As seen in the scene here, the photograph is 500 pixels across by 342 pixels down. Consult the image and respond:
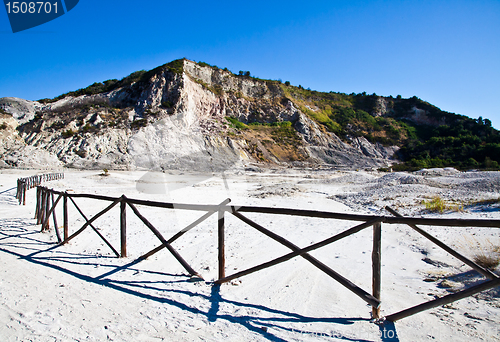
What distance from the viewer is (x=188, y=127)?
140 ft

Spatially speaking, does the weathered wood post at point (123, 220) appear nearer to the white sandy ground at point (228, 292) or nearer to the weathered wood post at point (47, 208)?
the white sandy ground at point (228, 292)

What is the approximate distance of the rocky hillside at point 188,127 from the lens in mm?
31938

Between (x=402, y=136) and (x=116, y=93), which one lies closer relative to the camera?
(x=116, y=93)

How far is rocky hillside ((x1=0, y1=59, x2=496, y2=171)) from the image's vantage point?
3194cm

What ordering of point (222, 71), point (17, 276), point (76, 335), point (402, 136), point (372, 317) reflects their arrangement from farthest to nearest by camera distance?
1. point (402, 136)
2. point (222, 71)
3. point (17, 276)
4. point (372, 317)
5. point (76, 335)

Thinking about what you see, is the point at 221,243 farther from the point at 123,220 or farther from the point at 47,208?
the point at 47,208

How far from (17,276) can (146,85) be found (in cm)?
→ 4551

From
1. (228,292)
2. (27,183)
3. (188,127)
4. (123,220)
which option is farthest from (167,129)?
(228,292)

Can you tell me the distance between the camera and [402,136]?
213 ft

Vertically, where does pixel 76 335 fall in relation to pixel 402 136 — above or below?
below

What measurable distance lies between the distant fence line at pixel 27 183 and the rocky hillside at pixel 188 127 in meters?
9.71

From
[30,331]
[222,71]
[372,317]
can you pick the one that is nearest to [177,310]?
[30,331]

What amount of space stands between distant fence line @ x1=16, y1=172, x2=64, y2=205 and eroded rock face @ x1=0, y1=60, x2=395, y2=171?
32.0 ft

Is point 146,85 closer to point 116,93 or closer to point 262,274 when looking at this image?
point 116,93
